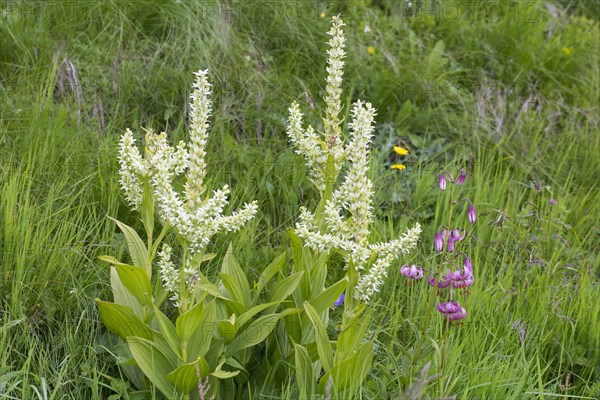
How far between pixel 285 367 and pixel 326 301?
0.30m

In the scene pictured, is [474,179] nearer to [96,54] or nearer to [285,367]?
[285,367]

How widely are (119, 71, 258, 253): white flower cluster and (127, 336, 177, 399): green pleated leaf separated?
0.35 meters

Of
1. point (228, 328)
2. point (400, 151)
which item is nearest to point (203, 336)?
point (228, 328)

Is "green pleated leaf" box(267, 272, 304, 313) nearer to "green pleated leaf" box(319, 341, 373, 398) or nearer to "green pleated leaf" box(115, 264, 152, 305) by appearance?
"green pleated leaf" box(319, 341, 373, 398)

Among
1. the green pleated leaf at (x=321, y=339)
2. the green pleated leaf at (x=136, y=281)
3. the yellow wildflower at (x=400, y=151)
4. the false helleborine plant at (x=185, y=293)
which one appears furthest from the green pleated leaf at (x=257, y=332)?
the yellow wildflower at (x=400, y=151)

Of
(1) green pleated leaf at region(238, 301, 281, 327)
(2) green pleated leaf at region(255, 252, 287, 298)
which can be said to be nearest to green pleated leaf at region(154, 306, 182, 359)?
(1) green pleated leaf at region(238, 301, 281, 327)

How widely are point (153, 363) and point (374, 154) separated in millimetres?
2112

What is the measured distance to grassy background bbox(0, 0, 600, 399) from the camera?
283 centimetres

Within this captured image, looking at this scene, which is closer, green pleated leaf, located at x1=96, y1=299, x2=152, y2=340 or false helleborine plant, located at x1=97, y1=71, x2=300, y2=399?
false helleborine plant, located at x1=97, y1=71, x2=300, y2=399

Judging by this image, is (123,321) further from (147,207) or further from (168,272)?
(147,207)

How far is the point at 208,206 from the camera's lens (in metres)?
2.30

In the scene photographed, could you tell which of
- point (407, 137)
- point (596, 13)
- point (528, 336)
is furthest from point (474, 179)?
point (596, 13)

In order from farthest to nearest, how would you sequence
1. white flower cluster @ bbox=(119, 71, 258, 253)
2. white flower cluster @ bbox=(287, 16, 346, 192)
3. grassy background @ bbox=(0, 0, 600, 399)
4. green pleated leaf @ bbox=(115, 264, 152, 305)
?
grassy background @ bbox=(0, 0, 600, 399)
white flower cluster @ bbox=(287, 16, 346, 192)
green pleated leaf @ bbox=(115, 264, 152, 305)
white flower cluster @ bbox=(119, 71, 258, 253)

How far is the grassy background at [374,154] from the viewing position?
283 cm
